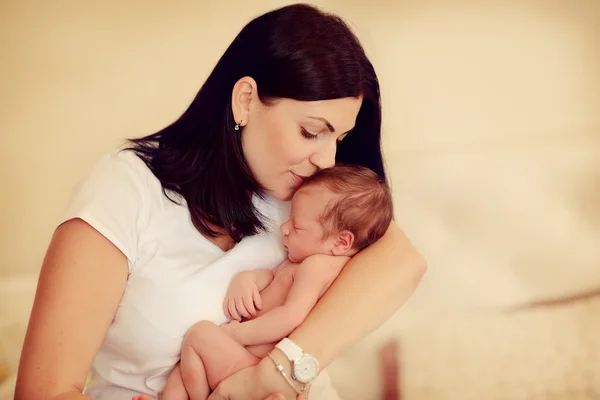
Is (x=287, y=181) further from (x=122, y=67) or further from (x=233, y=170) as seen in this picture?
(x=122, y=67)

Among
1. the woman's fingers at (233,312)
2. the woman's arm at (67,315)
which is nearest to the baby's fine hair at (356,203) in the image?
the woman's fingers at (233,312)

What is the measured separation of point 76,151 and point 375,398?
2.73ft

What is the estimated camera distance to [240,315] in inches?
40.0

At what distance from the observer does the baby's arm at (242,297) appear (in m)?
1.01

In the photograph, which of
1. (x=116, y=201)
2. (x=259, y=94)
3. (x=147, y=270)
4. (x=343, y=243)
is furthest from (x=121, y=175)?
(x=343, y=243)

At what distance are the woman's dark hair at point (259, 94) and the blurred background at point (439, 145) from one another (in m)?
0.19

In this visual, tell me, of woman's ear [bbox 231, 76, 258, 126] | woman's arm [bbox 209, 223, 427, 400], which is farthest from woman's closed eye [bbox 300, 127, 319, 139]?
woman's arm [bbox 209, 223, 427, 400]

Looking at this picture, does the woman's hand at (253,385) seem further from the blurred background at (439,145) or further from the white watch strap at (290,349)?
the blurred background at (439,145)

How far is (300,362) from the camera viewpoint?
37.0 inches

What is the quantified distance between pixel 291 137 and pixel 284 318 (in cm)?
32

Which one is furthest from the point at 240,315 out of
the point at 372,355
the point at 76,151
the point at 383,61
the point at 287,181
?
the point at 383,61

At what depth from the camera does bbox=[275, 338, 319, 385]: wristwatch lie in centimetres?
94

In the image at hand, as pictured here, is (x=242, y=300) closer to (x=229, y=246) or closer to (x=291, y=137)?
(x=229, y=246)

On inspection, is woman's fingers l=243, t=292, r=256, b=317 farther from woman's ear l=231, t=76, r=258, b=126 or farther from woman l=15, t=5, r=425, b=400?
woman's ear l=231, t=76, r=258, b=126
